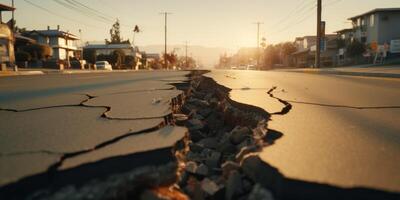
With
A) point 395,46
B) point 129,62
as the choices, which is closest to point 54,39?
point 129,62

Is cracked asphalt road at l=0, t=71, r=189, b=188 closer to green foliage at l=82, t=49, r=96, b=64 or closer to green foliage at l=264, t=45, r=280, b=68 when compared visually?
green foliage at l=82, t=49, r=96, b=64

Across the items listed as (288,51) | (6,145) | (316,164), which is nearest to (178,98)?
(6,145)

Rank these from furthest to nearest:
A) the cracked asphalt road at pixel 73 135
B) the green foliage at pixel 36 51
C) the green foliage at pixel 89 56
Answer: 1. the green foliage at pixel 89 56
2. the green foliage at pixel 36 51
3. the cracked asphalt road at pixel 73 135

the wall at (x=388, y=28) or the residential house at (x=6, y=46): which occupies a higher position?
the wall at (x=388, y=28)

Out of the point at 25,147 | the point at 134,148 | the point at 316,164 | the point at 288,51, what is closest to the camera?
the point at 316,164

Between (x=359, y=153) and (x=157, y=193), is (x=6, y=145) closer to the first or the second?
(x=157, y=193)

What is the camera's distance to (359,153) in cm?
253

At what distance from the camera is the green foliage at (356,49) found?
183 ft

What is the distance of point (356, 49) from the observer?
185 ft

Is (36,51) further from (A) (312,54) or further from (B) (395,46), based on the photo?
(A) (312,54)

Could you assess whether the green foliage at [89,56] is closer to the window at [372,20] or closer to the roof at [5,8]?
the roof at [5,8]

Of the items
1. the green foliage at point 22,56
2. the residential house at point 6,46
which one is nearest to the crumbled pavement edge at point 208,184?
the residential house at point 6,46

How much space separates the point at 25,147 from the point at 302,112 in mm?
2952

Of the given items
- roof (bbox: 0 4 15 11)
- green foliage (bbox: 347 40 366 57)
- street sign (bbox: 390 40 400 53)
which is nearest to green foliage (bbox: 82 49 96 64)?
roof (bbox: 0 4 15 11)
